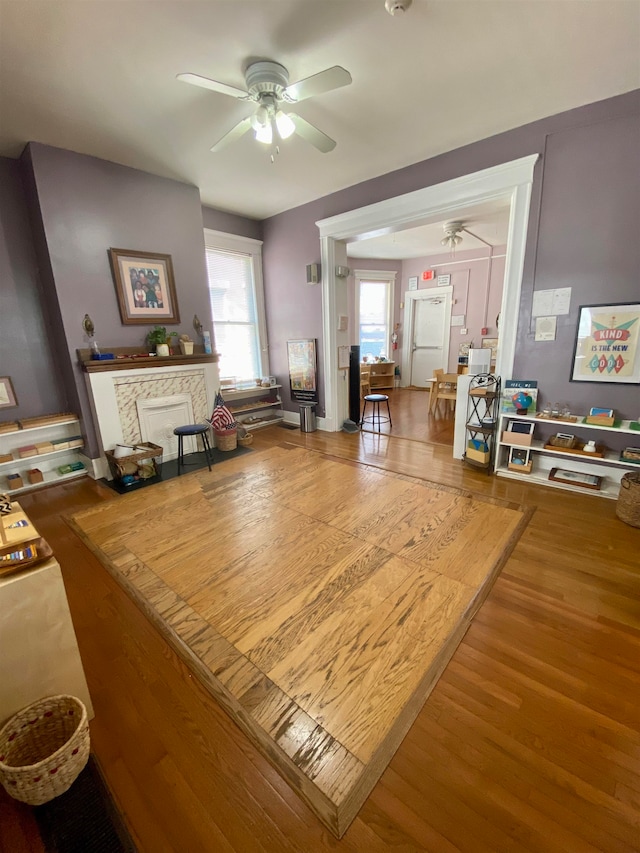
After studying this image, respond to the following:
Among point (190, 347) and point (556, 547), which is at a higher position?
point (190, 347)

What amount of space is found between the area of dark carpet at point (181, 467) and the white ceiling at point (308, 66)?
2895mm

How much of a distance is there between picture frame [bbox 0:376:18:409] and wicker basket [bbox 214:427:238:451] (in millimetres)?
1874

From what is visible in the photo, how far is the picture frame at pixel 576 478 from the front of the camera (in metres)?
2.79

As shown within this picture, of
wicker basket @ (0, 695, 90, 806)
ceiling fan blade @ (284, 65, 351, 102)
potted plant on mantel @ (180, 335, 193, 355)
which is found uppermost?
ceiling fan blade @ (284, 65, 351, 102)

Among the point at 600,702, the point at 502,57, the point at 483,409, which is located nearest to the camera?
the point at 600,702

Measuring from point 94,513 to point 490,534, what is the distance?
3003 millimetres

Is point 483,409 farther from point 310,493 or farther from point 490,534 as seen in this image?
point 310,493

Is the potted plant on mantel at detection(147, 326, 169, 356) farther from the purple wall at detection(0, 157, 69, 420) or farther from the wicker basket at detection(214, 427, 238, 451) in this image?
the wicker basket at detection(214, 427, 238, 451)

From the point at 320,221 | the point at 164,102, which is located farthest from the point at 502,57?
the point at 320,221

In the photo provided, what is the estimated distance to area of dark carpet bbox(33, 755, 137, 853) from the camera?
959mm

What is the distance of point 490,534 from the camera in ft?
7.52

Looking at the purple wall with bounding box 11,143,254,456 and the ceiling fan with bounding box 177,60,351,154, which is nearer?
the ceiling fan with bounding box 177,60,351,154

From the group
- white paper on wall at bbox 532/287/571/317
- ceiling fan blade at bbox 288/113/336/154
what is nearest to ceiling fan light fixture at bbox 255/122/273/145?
ceiling fan blade at bbox 288/113/336/154

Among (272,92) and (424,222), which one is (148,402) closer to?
(272,92)
